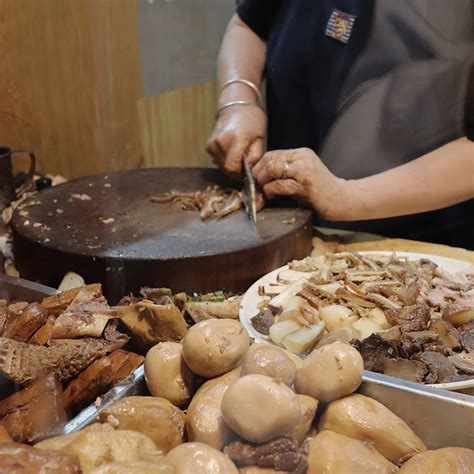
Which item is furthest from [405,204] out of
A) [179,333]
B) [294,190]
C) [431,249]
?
[179,333]

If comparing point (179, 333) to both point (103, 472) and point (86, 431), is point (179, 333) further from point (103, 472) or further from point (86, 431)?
point (103, 472)

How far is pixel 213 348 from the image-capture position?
3.09ft

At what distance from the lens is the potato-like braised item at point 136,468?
763mm

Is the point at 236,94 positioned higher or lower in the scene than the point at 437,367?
higher

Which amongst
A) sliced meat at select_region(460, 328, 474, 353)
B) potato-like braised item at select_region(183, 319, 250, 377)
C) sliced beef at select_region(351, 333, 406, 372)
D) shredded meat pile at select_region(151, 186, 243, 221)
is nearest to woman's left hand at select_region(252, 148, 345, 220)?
shredded meat pile at select_region(151, 186, 243, 221)

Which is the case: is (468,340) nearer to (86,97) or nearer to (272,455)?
(272,455)

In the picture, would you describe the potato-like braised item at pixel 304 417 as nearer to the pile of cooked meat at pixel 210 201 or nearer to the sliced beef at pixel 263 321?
the sliced beef at pixel 263 321

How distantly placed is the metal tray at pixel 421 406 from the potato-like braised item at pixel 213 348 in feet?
0.45

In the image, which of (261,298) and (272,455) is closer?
(272,455)

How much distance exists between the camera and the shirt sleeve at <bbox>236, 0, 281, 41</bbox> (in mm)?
2426

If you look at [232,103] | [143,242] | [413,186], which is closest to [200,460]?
[143,242]

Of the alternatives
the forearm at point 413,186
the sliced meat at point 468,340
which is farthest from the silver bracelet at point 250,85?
the sliced meat at point 468,340

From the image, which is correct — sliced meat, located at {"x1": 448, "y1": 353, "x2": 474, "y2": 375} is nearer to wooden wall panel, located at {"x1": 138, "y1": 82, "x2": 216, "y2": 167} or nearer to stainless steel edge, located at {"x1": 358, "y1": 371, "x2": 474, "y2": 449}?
stainless steel edge, located at {"x1": 358, "y1": 371, "x2": 474, "y2": 449}

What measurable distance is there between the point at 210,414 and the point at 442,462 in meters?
0.31
